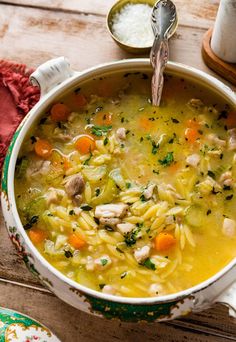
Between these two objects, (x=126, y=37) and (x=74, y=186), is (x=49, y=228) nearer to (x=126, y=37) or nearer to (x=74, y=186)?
(x=74, y=186)

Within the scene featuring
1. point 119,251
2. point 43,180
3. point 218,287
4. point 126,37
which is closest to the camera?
point 218,287

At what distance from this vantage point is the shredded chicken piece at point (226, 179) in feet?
7.58

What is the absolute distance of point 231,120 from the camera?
2.46m

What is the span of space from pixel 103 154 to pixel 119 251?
40 centimetres

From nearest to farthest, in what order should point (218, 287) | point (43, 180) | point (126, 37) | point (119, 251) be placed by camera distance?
point (218, 287), point (119, 251), point (43, 180), point (126, 37)

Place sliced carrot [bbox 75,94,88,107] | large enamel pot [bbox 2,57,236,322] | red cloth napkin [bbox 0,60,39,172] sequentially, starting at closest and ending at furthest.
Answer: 1. large enamel pot [bbox 2,57,236,322]
2. sliced carrot [bbox 75,94,88,107]
3. red cloth napkin [bbox 0,60,39,172]

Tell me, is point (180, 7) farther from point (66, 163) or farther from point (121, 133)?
point (66, 163)

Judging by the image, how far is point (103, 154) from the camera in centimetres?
240

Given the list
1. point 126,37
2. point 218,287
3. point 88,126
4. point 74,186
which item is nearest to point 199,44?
point 126,37

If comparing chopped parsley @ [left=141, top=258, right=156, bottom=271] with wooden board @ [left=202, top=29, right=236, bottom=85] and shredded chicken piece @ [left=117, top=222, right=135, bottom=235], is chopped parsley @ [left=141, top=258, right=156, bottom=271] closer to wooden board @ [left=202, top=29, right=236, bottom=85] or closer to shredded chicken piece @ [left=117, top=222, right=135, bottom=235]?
shredded chicken piece @ [left=117, top=222, right=135, bottom=235]

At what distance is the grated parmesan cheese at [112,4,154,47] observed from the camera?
292cm

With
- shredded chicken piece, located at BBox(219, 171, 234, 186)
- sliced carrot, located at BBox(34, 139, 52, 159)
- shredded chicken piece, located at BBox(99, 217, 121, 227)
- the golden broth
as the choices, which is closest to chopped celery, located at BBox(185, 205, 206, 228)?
the golden broth

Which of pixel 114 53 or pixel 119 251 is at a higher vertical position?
pixel 114 53

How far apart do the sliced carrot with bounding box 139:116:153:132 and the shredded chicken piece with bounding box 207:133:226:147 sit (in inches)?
9.4
